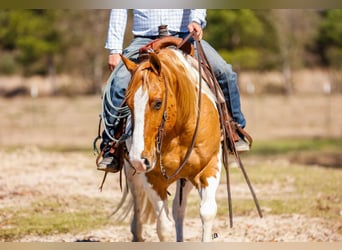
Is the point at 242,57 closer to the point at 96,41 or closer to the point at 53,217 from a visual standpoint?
the point at 96,41

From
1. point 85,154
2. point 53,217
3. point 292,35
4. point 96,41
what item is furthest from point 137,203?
point 292,35

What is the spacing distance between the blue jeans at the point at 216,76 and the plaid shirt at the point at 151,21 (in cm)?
11

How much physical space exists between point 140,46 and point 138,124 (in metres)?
1.32

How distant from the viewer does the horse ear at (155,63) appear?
5.70 metres

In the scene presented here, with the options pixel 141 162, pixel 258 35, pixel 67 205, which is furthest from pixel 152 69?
pixel 258 35

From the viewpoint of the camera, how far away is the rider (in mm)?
6633

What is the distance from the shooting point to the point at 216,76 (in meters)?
6.82

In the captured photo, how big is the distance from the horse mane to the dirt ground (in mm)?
2493

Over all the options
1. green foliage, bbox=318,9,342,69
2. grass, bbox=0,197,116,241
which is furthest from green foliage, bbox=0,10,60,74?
grass, bbox=0,197,116,241

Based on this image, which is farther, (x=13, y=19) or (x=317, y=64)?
(x=317, y=64)

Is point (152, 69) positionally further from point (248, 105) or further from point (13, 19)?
point (13, 19)

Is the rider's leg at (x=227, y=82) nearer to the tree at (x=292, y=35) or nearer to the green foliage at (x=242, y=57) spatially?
the tree at (x=292, y=35)

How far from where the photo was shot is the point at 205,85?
6.44m

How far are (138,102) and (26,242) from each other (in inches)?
117
